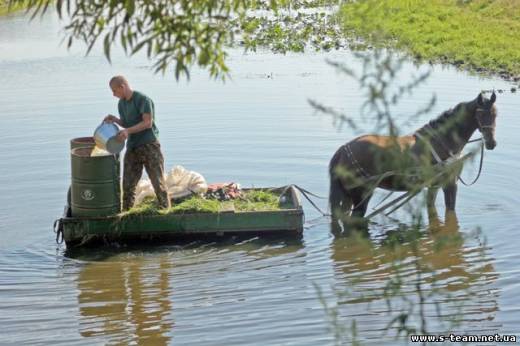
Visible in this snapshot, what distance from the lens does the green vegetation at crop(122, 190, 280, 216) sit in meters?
11.4

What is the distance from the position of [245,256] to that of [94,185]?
1951 mm

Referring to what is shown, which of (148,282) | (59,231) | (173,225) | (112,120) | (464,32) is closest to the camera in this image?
(148,282)

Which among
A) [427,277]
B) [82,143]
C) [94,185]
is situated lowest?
[427,277]

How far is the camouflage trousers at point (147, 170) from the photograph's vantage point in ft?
Result: 36.9

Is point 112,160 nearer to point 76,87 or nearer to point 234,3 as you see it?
point 234,3

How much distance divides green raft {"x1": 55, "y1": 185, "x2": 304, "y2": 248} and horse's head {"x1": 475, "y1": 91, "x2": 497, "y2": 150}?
2532 mm

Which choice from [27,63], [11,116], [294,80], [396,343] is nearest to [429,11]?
[294,80]

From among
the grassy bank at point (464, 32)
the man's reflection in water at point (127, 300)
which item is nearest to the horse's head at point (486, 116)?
the man's reflection in water at point (127, 300)

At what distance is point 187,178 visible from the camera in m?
12.1

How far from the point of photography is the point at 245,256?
1118cm

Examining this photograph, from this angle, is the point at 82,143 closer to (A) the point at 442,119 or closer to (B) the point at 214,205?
(B) the point at 214,205

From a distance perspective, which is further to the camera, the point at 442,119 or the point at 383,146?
the point at 442,119

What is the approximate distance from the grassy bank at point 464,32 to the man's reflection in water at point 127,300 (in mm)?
9196

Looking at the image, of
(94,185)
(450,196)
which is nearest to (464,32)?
(450,196)
